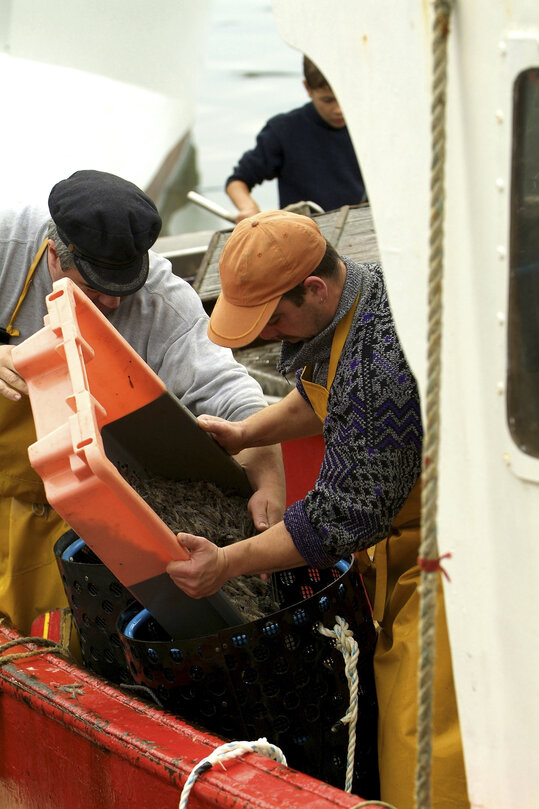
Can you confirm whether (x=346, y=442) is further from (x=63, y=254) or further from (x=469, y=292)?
(x=63, y=254)

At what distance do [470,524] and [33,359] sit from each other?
1.17 metres

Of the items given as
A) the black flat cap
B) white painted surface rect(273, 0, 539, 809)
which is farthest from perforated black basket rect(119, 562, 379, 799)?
the black flat cap

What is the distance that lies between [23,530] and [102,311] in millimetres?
668

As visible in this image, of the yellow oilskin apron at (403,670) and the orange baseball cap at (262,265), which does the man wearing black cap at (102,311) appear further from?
the orange baseball cap at (262,265)

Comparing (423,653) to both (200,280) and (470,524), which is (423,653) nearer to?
(470,524)

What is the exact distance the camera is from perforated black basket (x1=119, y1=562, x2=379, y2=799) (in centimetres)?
204

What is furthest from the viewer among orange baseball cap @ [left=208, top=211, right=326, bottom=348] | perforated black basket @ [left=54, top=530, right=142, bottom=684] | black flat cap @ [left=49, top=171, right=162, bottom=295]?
black flat cap @ [left=49, top=171, right=162, bottom=295]

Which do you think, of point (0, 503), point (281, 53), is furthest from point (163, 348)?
point (281, 53)

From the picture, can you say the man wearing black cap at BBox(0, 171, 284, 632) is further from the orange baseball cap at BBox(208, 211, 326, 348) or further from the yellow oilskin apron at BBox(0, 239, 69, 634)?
the orange baseball cap at BBox(208, 211, 326, 348)

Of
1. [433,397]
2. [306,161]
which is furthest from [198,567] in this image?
[306,161]

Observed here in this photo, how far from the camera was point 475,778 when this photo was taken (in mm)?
1521

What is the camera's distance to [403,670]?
6.86ft

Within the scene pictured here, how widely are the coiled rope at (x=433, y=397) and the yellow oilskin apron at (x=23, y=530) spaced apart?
1.54 meters

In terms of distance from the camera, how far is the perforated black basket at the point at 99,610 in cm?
225
